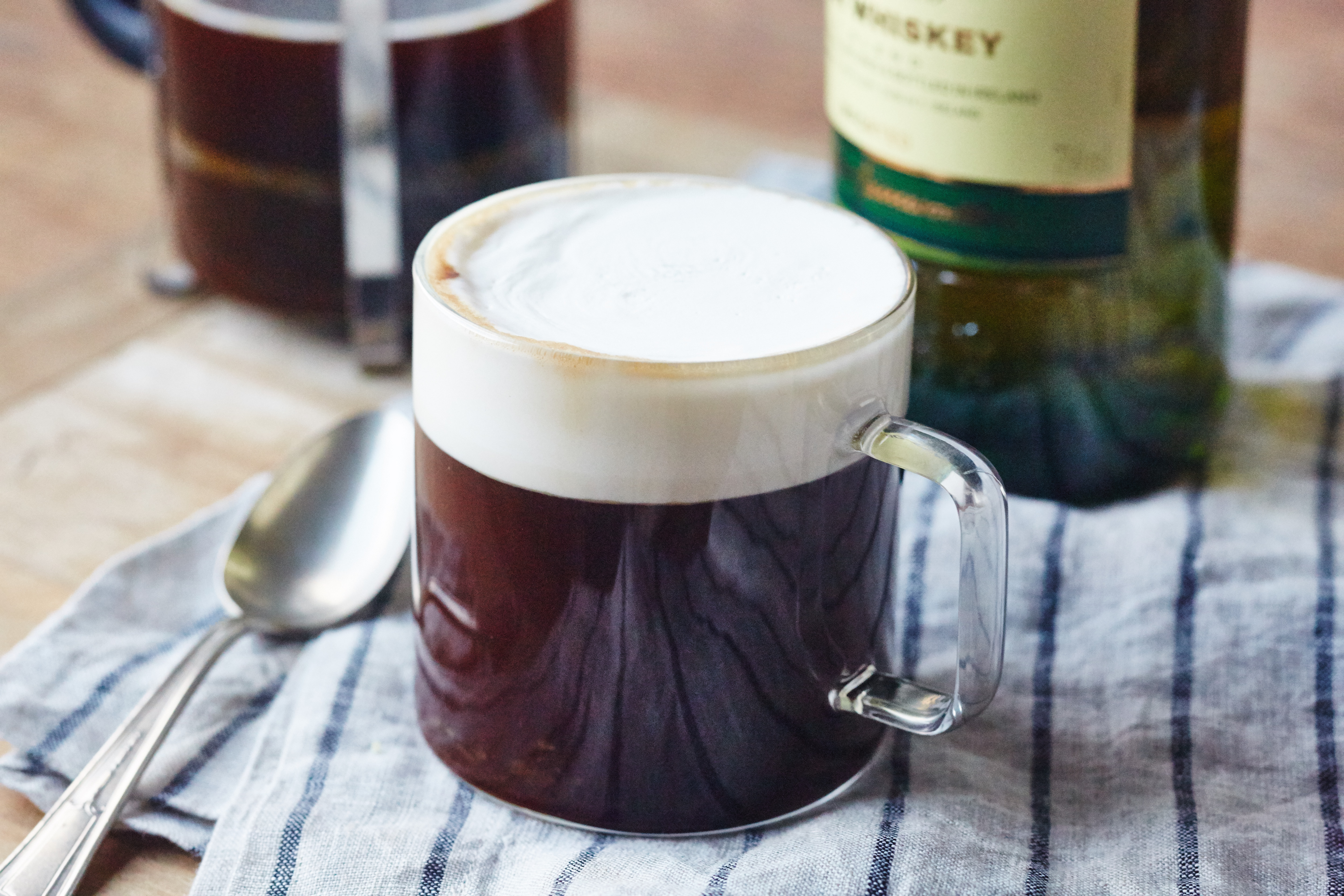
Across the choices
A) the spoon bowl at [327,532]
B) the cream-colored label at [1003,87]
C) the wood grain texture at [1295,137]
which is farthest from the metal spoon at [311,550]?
the wood grain texture at [1295,137]

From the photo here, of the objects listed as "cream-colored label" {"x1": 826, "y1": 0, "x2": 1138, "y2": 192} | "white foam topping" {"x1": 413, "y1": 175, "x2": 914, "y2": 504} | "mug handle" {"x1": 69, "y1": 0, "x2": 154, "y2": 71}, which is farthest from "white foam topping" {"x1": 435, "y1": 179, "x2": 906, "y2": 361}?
"mug handle" {"x1": 69, "y1": 0, "x2": 154, "y2": 71}

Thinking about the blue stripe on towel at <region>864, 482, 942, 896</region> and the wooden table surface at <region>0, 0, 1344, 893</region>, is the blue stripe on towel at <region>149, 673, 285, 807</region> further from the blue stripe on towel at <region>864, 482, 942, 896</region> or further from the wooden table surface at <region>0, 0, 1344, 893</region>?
the blue stripe on towel at <region>864, 482, 942, 896</region>

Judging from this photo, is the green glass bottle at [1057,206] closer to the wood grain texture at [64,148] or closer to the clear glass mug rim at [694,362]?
the clear glass mug rim at [694,362]

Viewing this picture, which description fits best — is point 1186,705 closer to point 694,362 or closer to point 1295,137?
point 694,362

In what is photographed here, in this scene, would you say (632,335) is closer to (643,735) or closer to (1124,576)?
(643,735)

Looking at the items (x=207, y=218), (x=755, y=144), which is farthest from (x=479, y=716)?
(x=755, y=144)

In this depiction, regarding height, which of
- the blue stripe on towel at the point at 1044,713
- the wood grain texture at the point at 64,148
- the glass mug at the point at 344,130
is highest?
the glass mug at the point at 344,130
